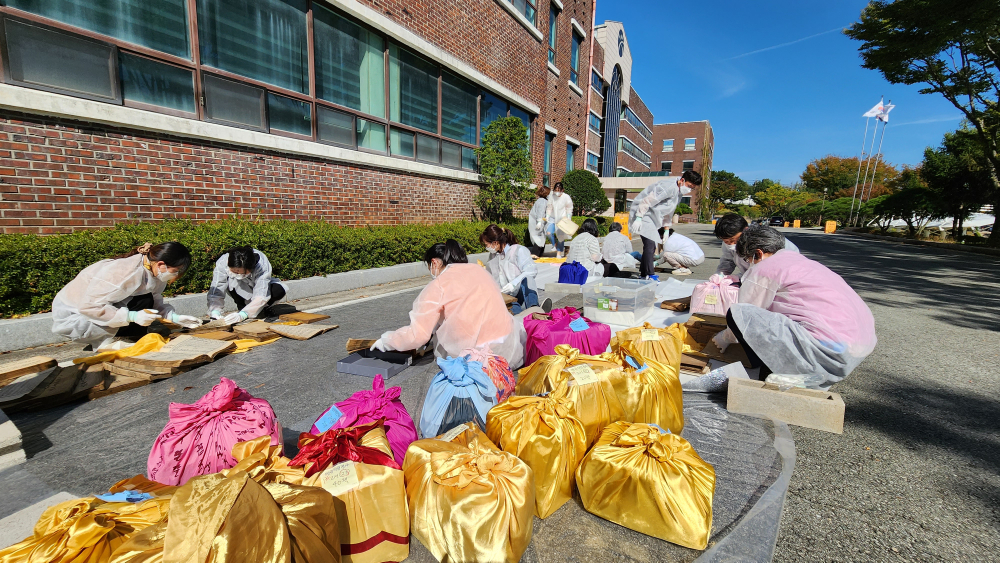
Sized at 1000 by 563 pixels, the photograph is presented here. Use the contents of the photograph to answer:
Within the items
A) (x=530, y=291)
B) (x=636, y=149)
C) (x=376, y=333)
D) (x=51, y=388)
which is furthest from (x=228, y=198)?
(x=636, y=149)

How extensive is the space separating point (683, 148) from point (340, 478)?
61.8m

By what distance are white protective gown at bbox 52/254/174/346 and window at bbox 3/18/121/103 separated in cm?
271

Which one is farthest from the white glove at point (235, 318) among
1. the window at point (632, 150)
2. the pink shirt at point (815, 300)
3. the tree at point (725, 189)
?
the tree at point (725, 189)

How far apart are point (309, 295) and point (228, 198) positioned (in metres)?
1.87

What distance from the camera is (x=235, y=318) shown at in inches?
170

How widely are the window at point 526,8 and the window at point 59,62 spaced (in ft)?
34.9

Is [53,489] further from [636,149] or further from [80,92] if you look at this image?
[636,149]

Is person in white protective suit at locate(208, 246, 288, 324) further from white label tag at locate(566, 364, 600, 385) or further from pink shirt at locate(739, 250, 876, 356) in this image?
pink shirt at locate(739, 250, 876, 356)

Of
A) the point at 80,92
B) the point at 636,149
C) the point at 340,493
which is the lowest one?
the point at 340,493

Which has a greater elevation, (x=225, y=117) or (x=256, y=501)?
(x=225, y=117)

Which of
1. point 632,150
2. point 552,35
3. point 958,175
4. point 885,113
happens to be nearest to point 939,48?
point 958,175

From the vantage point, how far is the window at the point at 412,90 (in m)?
8.98

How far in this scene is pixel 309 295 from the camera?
234 inches

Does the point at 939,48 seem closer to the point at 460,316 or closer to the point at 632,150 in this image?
the point at 460,316
